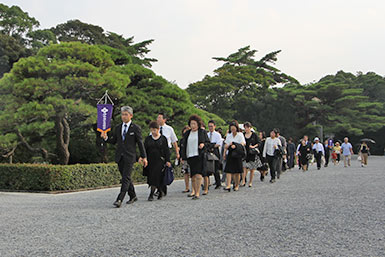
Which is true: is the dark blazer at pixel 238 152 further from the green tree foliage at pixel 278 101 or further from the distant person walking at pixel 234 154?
the green tree foliage at pixel 278 101

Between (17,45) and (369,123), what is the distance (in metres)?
34.2

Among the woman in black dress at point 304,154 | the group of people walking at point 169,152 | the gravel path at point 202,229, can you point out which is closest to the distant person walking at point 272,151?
the group of people walking at point 169,152

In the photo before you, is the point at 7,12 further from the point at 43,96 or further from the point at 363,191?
the point at 363,191

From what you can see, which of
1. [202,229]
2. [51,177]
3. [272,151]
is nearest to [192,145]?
[202,229]

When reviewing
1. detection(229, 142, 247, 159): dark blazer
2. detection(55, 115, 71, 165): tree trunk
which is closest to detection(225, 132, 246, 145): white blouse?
detection(229, 142, 247, 159): dark blazer

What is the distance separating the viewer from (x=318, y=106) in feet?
139

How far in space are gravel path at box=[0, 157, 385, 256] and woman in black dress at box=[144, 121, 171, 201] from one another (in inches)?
24.0

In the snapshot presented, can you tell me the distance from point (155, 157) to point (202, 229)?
3.42 m

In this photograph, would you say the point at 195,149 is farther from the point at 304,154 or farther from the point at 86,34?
the point at 86,34

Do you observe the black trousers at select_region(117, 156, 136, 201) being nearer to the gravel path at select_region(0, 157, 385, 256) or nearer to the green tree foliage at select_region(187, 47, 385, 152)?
the gravel path at select_region(0, 157, 385, 256)

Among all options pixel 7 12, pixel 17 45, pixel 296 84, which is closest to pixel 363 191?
pixel 17 45

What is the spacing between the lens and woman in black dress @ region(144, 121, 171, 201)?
840cm

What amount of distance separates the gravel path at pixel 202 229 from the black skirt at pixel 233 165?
1925mm

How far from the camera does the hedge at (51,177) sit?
39.5ft
